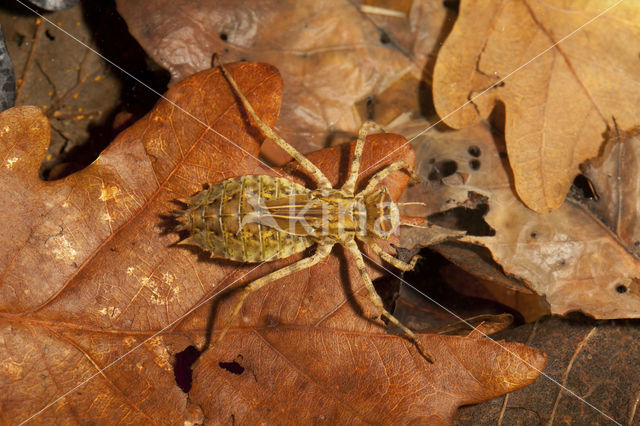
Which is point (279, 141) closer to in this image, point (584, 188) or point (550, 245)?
point (550, 245)

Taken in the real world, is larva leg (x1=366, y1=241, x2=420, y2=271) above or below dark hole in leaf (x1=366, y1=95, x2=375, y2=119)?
below

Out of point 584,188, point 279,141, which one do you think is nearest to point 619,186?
point 584,188

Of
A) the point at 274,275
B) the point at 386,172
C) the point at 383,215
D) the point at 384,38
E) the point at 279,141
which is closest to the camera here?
the point at 274,275

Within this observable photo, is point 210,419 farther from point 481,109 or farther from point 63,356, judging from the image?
point 481,109

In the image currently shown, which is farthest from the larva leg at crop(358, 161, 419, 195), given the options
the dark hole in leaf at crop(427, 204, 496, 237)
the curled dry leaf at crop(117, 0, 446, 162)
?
the curled dry leaf at crop(117, 0, 446, 162)

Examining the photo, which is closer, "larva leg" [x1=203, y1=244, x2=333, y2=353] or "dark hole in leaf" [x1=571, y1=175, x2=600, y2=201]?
"larva leg" [x1=203, y1=244, x2=333, y2=353]

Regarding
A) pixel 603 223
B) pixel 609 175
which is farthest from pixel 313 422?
pixel 609 175

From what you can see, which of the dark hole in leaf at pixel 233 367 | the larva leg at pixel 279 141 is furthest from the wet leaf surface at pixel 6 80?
the dark hole in leaf at pixel 233 367

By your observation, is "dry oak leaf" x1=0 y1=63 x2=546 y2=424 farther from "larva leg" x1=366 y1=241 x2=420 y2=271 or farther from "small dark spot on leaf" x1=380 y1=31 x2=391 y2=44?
"small dark spot on leaf" x1=380 y1=31 x2=391 y2=44
